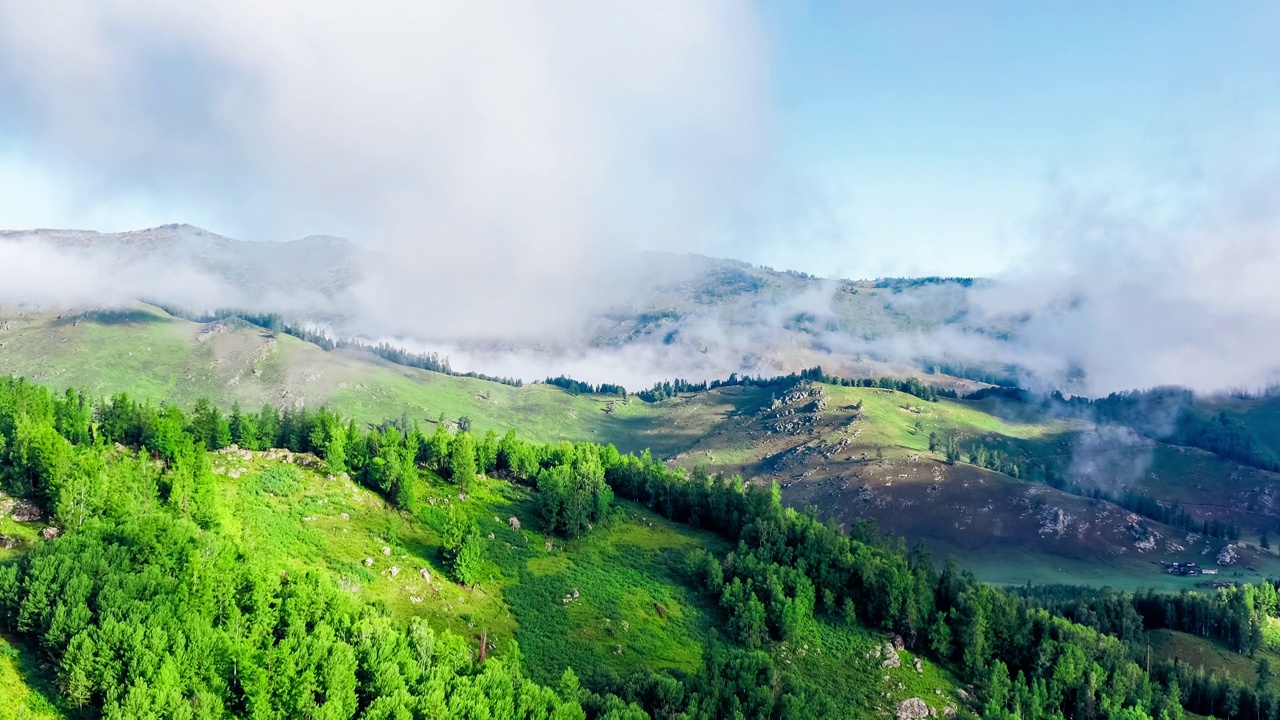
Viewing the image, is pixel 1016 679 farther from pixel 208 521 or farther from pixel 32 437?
pixel 32 437

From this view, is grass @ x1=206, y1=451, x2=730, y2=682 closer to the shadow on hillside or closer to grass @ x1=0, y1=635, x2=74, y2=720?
the shadow on hillside

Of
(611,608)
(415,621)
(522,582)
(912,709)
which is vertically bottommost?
(912,709)

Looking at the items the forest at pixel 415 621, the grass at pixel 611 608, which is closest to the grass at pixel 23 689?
the forest at pixel 415 621

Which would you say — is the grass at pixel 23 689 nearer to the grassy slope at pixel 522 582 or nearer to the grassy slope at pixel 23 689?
the grassy slope at pixel 23 689

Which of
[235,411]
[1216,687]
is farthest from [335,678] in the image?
[1216,687]

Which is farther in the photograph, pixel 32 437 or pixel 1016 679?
pixel 1016 679

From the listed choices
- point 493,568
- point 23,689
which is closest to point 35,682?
point 23,689

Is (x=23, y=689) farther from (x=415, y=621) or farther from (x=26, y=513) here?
(x=26, y=513)
